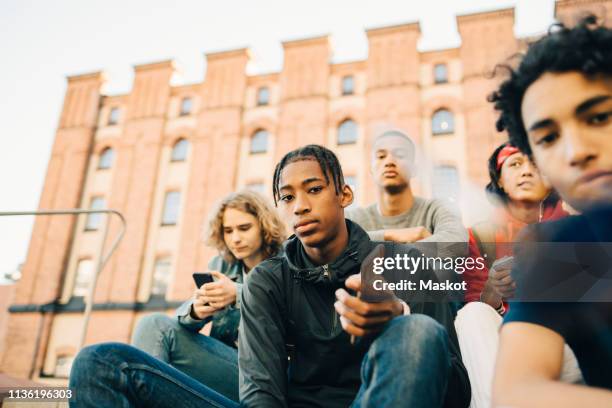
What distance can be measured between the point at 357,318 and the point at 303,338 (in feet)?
1.32

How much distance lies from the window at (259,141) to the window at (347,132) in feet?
8.69

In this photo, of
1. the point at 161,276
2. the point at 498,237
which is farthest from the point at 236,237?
the point at 161,276

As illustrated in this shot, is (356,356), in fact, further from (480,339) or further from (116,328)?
(116,328)

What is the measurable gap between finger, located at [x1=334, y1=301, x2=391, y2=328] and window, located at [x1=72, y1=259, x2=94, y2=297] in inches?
638

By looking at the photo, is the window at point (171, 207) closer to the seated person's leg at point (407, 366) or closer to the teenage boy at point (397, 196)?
the teenage boy at point (397, 196)

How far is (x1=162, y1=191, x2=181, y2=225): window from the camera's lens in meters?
15.5

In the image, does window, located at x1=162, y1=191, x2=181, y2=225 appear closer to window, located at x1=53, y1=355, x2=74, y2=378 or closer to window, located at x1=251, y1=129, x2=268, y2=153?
window, located at x1=251, y1=129, x2=268, y2=153

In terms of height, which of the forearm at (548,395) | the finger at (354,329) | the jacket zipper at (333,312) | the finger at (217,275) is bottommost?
the forearm at (548,395)

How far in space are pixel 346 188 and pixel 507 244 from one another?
707 millimetres

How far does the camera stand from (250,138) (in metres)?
15.8

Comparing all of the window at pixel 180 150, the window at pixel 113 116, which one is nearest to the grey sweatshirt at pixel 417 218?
the window at pixel 180 150

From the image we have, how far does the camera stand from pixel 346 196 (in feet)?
6.26

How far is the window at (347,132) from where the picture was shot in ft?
47.9

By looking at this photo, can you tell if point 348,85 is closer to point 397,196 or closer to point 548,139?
point 397,196
